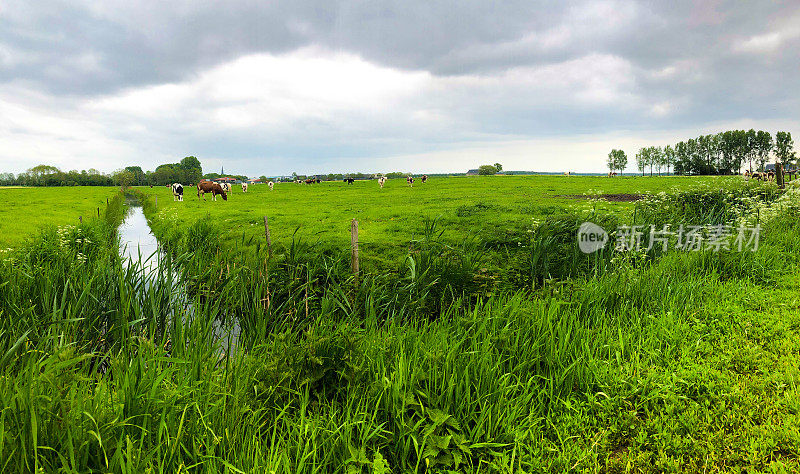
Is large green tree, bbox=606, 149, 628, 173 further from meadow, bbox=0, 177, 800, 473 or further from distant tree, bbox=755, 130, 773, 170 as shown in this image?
meadow, bbox=0, 177, 800, 473

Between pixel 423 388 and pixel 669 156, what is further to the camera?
pixel 669 156

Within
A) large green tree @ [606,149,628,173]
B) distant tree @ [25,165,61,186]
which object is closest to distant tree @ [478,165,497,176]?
large green tree @ [606,149,628,173]

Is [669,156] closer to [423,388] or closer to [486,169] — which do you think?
[486,169]

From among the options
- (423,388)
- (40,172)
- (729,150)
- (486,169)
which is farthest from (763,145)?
(40,172)

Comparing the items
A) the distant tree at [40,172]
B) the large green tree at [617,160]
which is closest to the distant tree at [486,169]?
the large green tree at [617,160]

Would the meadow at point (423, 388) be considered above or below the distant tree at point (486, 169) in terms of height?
below

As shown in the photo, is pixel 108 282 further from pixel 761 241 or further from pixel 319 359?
pixel 761 241

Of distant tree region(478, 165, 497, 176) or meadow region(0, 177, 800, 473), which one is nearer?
meadow region(0, 177, 800, 473)

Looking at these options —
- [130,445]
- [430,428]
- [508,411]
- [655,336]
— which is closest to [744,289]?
[655,336]

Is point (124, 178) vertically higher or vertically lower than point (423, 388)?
higher

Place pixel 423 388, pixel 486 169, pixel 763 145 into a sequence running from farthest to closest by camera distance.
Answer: pixel 486 169, pixel 763 145, pixel 423 388

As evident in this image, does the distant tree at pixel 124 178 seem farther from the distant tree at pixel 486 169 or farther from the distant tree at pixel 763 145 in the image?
the distant tree at pixel 763 145

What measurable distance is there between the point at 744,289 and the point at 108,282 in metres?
9.33

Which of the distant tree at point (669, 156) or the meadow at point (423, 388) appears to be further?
the distant tree at point (669, 156)
